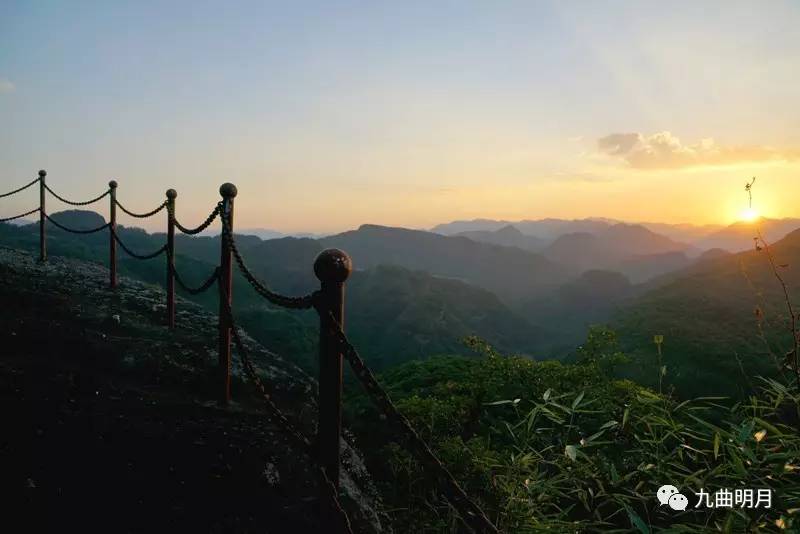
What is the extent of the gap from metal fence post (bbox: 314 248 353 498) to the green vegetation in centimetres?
134

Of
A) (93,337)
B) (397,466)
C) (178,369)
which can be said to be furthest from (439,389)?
(93,337)

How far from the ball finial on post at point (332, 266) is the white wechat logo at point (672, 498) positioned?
82.2 inches

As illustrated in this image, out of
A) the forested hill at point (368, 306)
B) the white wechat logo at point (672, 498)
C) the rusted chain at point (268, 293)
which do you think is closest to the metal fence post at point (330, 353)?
the rusted chain at point (268, 293)

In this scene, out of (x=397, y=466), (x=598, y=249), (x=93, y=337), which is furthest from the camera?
(x=598, y=249)

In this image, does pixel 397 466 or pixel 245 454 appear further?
pixel 397 466

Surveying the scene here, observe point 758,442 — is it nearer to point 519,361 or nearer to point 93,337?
point 519,361

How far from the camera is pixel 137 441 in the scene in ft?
12.8

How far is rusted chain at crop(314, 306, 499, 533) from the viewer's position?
1.96 m

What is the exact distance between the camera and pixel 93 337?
19.7ft

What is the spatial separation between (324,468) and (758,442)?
7.86ft

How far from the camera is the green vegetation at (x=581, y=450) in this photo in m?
2.74

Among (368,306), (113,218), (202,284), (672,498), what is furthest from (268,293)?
(368,306)

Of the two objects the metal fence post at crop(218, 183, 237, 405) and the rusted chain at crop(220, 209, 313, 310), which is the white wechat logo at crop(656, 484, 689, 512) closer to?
the rusted chain at crop(220, 209, 313, 310)

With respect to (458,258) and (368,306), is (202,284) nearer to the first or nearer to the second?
(368,306)
